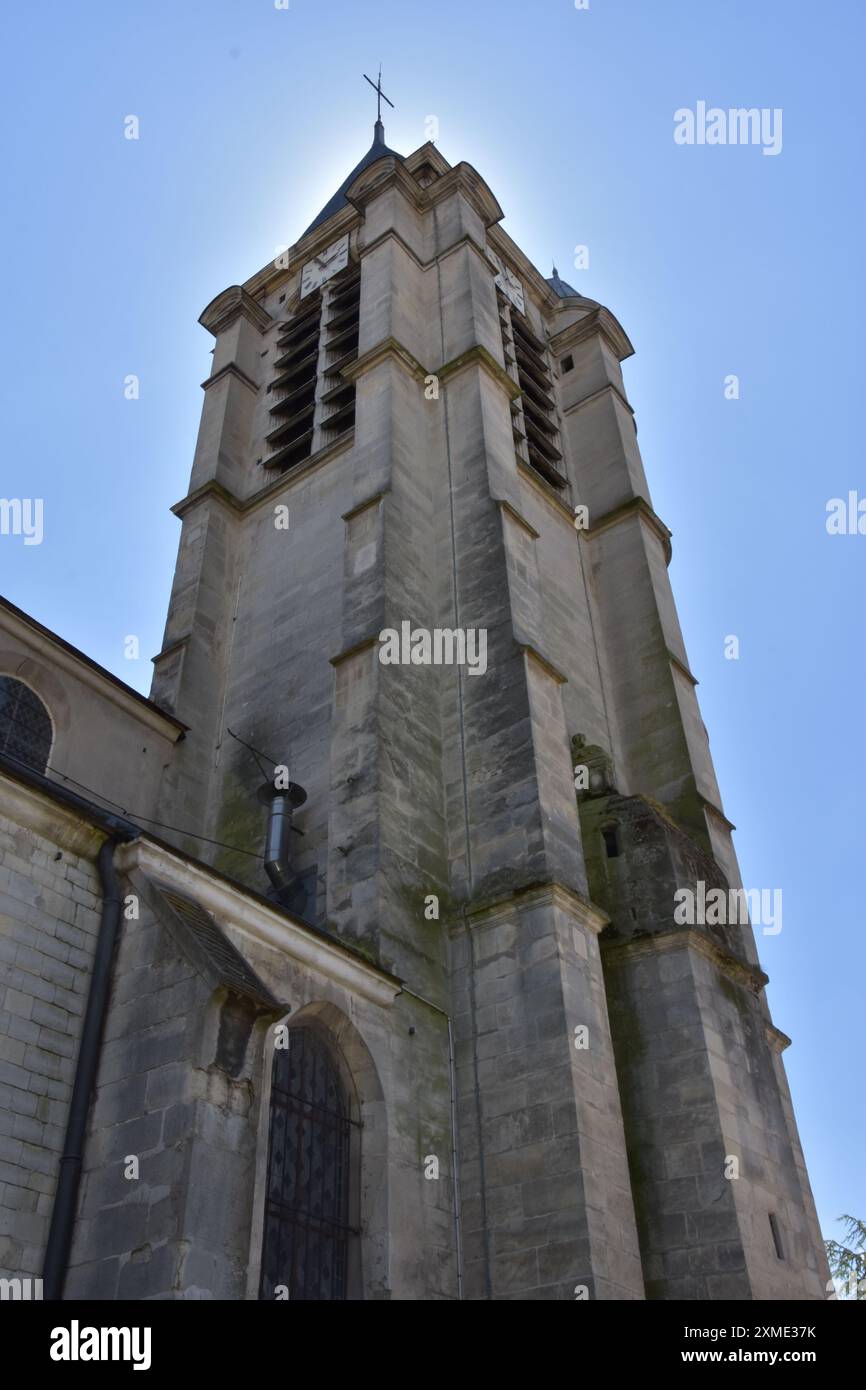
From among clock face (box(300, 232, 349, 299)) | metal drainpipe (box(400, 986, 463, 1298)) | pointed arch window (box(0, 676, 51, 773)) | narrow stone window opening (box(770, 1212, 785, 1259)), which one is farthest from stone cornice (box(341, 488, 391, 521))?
clock face (box(300, 232, 349, 299))

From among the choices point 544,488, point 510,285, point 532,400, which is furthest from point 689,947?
point 510,285

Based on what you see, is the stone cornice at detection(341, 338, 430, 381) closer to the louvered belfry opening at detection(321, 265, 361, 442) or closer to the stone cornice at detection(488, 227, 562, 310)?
the louvered belfry opening at detection(321, 265, 361, 442)

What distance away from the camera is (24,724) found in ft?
50.6

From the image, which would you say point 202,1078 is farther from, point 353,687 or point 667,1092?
point 353,687

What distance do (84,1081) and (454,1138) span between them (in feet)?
14.1

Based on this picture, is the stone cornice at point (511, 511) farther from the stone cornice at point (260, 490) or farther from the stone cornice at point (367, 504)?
the stone cornice at point (260, 490)

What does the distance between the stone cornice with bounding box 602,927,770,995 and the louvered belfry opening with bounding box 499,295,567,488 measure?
449 inches

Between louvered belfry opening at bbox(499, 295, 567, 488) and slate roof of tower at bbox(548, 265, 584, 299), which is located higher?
slate roof of tower at bbox(548, 265, 584, 299)

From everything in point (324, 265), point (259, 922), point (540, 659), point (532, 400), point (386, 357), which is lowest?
point (259, 922)

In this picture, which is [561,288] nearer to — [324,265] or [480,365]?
[324,265]

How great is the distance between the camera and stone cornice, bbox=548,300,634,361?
28.0 m

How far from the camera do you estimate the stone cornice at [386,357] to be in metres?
20.3

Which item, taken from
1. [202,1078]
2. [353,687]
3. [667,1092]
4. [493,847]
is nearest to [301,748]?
[353,687]
